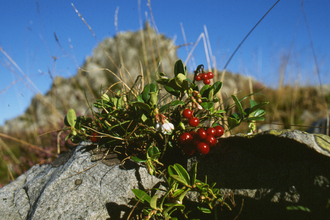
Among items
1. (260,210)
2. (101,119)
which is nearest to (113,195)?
(101,119)

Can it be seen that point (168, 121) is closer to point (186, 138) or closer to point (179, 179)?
point (186, 138)

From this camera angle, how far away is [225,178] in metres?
1.12

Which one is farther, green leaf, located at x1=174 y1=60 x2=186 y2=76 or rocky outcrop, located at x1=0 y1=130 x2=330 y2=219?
green leaf, located at x1=174 y1=60 x2=186 y2=76

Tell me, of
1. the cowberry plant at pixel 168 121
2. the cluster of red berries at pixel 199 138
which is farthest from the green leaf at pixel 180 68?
the cluster of red berries at pixel 199 138

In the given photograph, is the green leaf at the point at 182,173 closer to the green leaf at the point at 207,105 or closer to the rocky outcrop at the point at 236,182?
the rocky outcrop at the point at 236,182

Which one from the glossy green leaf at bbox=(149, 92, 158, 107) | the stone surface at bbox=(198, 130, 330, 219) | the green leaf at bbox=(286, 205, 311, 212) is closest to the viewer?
the green leaf at bbox=(286, 205, 311, 212)

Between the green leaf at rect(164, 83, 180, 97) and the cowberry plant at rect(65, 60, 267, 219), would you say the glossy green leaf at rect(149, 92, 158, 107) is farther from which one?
the green leaf at rect(164, 83, 180, 97)

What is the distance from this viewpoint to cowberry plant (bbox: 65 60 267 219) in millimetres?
1041

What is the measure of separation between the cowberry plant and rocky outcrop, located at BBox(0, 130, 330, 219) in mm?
113

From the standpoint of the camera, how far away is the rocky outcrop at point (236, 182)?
910mm

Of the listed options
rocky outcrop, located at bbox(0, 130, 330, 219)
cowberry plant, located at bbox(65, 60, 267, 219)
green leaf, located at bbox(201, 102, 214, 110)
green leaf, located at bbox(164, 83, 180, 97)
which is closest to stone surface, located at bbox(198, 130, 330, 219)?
rocky outcrop, located at bbox(0, 130, 330, 219)

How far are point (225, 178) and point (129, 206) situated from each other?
0.53 meters

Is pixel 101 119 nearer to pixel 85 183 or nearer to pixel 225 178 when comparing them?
pixel 85 183

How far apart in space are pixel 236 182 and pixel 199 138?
0.98ft
